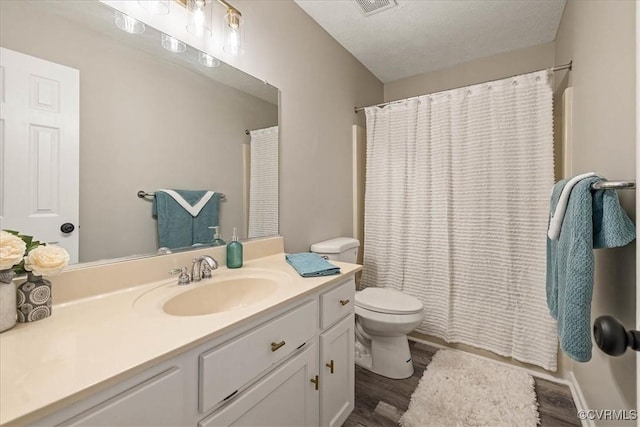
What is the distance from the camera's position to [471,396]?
157cm

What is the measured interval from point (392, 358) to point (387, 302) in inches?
14.3

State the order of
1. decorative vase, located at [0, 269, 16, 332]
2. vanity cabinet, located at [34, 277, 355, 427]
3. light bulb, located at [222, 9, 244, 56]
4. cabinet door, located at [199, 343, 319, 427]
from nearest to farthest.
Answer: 1. vanity cabinet, located at [34, 277, 355, 427]
2. decorative vase, located at [0, 269, 16, 332]
3. cabinet door, located at [199, 343, 319, 427]
4. light bulb, located at [222, 9, 244, 56]

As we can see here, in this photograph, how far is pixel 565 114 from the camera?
1.68 metres

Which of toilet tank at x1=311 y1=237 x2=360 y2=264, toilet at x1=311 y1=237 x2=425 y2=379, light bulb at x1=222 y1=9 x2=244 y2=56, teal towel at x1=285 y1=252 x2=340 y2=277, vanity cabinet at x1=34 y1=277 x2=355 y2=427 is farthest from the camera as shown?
toilet tank at x1=311 y1=237 x2=360 y2=264

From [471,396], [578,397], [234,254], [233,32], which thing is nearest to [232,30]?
[233,32]

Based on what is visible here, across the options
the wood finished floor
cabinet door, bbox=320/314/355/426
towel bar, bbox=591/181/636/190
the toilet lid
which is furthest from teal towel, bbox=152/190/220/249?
towel bar, bbox=591/181/636/190

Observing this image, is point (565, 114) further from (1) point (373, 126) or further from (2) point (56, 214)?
(2) point (56, 214)

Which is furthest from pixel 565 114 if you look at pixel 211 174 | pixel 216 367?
pixel 216 367

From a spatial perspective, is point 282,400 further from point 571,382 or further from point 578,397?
point 571,382

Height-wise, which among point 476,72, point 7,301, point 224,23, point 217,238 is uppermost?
point 476,72

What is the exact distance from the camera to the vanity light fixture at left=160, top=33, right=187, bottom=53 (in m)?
1.15

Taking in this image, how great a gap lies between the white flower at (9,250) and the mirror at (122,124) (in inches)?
6.9

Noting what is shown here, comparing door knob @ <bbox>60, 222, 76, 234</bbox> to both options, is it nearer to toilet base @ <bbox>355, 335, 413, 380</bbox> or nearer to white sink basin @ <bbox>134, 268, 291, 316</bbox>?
white sink basin @ <bbox>134, 268, 291, 316</bbox>

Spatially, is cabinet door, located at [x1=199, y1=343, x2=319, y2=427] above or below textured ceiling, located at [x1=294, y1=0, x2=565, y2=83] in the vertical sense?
below
